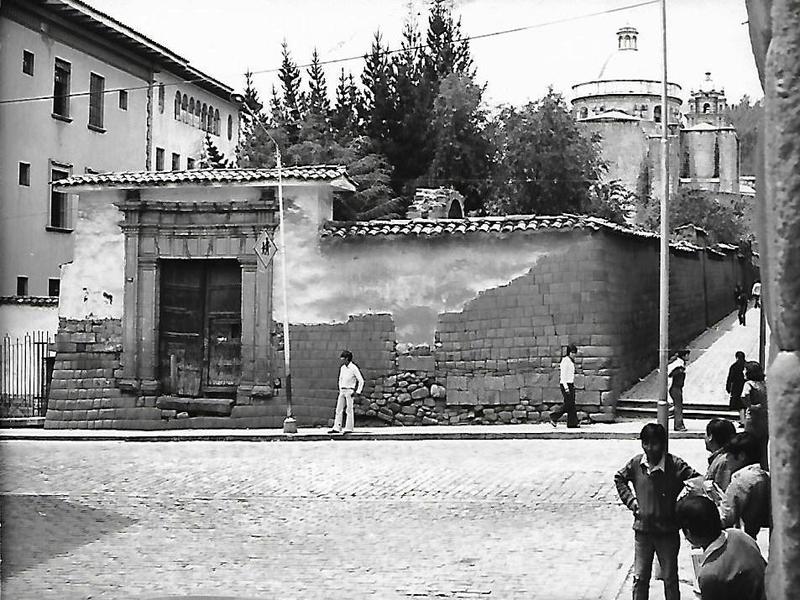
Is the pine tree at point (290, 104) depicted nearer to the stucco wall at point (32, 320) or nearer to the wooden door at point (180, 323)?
the stucco wall at point (32, 320)

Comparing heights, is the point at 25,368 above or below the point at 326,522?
above

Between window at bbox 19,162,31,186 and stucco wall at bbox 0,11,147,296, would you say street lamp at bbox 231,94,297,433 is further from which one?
window at bbox 19,162,31,186

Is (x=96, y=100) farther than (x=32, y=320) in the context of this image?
Yes

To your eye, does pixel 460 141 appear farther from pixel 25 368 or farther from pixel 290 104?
pixel 25 368

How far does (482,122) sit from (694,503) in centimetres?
3168

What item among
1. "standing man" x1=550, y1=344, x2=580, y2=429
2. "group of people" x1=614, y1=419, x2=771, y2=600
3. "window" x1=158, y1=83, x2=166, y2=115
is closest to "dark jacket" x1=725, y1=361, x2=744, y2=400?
"standing man" x1=550, y1=344, x2=580, y2=429

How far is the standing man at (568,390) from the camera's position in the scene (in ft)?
56.6

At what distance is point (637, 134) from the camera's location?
135ft

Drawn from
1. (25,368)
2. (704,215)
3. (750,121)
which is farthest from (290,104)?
(750,121)

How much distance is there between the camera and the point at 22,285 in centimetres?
2384

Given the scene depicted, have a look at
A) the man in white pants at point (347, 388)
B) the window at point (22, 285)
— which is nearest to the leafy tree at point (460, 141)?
the window at point (22, 285)

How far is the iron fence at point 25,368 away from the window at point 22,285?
65.2 inches

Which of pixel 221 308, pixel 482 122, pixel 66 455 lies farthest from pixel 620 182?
pixel 66 455

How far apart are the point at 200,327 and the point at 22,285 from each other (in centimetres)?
571
